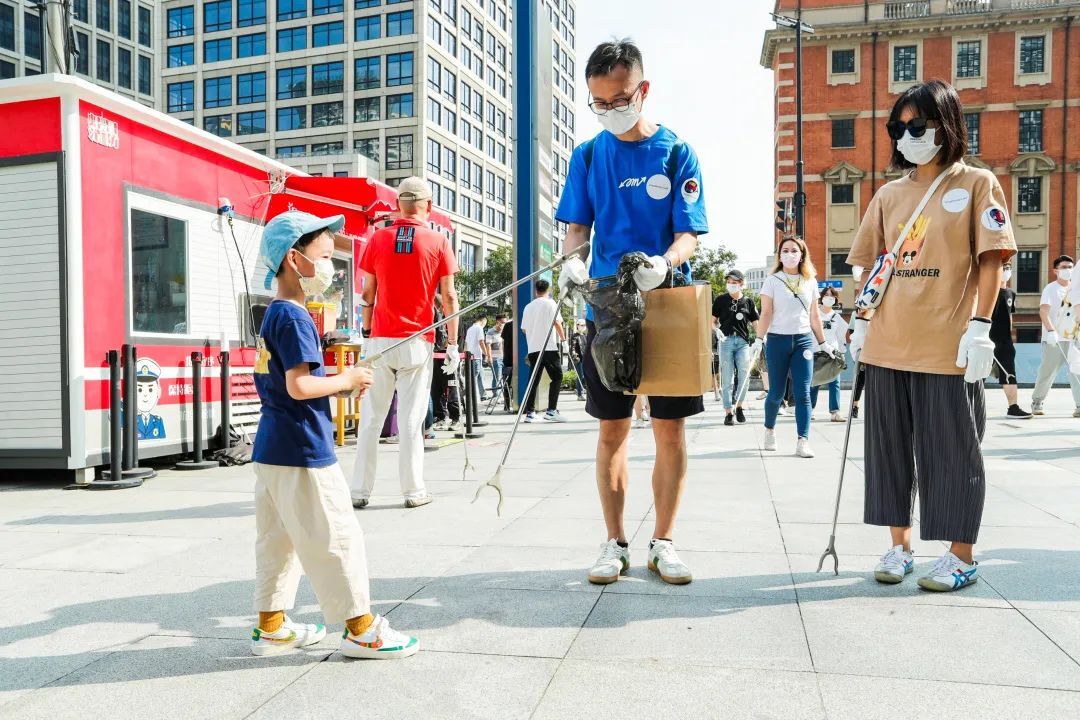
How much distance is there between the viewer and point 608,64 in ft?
11.1

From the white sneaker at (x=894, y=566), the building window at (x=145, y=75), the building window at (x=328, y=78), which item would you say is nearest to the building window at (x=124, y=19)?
the building window at (x=145, y=75)

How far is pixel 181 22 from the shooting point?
64.7m

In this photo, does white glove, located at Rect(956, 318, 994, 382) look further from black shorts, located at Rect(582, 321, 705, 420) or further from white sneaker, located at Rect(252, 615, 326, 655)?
white sneaker, located at Rect(252, 615, 326, 655)

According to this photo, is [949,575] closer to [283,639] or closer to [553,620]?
[553,620]

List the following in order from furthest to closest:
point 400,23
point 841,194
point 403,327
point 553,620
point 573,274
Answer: point 400,23, point 841,194, point 403,327, point 573,274, point 553,620

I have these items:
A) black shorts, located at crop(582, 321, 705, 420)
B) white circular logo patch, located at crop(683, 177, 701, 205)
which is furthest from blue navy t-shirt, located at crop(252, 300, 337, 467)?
white circular logo patch, located at crop(683, 177, 701, 205)

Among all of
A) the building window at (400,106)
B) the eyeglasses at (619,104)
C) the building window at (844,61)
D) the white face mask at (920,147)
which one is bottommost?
the white face mask at (920,147)

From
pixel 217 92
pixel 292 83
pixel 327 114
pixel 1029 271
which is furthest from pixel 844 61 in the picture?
pixel 217 92

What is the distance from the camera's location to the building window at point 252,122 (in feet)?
206

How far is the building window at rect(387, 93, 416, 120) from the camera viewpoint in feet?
192

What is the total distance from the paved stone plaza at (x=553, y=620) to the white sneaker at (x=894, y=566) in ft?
0.20

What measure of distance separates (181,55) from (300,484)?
72.3 metres

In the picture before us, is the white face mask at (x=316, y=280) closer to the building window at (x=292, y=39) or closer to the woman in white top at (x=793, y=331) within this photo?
the woman in white top at (x=793, y=331)

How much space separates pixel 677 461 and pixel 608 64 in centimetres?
164
